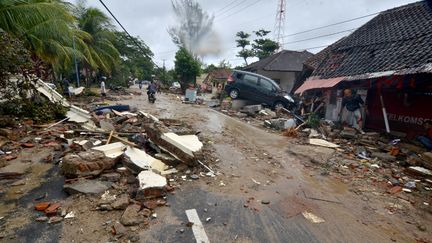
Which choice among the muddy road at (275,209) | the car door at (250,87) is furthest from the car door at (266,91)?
the muddy road at (275,209)

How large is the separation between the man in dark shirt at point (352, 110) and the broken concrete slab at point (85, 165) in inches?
351

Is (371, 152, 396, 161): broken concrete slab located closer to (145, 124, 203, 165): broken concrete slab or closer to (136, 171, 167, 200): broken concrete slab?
(145, 124, 203, 165): broken concrete slab

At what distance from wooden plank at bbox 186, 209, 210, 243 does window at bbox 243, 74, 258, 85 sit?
11.6 m

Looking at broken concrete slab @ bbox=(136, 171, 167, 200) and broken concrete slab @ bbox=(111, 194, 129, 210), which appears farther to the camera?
broken concrete slab @ bbox=(136, 171, 167, 200)

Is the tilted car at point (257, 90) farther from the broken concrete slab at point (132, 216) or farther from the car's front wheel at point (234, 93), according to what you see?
the broken concrete slab at point (132, 216)

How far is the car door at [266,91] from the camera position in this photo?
14.0 m

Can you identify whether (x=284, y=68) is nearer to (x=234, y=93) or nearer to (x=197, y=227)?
(x=234, y=93)

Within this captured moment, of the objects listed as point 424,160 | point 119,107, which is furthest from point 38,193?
point 424,160

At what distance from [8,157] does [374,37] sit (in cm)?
1379

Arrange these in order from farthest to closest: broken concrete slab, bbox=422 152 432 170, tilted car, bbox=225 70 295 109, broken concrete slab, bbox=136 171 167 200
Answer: tilted car, bbox=225 70 295 109, broken concrete slab, bbox=422 152 432 170, broken concrete slab, bbox=136 171 167 200

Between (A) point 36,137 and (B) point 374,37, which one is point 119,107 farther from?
(B) point 374,37

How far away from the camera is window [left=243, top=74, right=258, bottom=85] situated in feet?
46.9

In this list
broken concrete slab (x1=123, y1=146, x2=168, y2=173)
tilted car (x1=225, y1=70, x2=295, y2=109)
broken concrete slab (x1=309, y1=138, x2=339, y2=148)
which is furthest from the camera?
tilted car (x1=225, y1=70, x2=295, y2=109)

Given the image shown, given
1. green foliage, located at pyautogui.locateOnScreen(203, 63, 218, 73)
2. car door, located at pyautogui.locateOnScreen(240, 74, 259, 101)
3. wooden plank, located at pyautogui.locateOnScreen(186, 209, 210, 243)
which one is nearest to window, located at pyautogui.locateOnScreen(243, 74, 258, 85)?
car door, located at pyautogui.locateOnScreen(240, 74, 259, 101)
